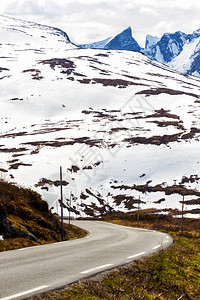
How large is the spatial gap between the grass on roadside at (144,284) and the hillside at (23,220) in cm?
687

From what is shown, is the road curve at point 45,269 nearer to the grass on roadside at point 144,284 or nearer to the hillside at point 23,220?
the grass on roadside at point 144,284

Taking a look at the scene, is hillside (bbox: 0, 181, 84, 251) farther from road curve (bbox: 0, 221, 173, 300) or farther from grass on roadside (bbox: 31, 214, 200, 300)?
grass on roadside (bbox: 31, 214, 200, 300)

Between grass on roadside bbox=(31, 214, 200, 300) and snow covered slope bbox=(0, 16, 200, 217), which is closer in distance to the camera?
grass on roadside bbox=(31, 214, 200, 300)

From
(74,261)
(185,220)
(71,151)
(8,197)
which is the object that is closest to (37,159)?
(71,151)

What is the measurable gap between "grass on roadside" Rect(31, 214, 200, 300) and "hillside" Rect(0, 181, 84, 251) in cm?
687

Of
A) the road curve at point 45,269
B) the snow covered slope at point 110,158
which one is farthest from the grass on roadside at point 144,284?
the snow covered slope at point 110,158

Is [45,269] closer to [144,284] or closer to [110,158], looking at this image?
[144,284]

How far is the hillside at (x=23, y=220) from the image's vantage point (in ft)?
49.0

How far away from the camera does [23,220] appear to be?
17.7 m

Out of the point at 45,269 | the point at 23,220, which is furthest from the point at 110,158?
the point at 45,269

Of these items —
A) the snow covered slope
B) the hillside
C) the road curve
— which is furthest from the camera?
the snow covered slope

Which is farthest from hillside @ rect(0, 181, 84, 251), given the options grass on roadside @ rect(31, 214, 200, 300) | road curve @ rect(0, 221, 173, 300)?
grass on roadside @ rect(31, 214, 200, 300)

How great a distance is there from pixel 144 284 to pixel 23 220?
11.5 meters

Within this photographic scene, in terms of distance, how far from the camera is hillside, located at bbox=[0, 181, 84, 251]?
14.9 meters
